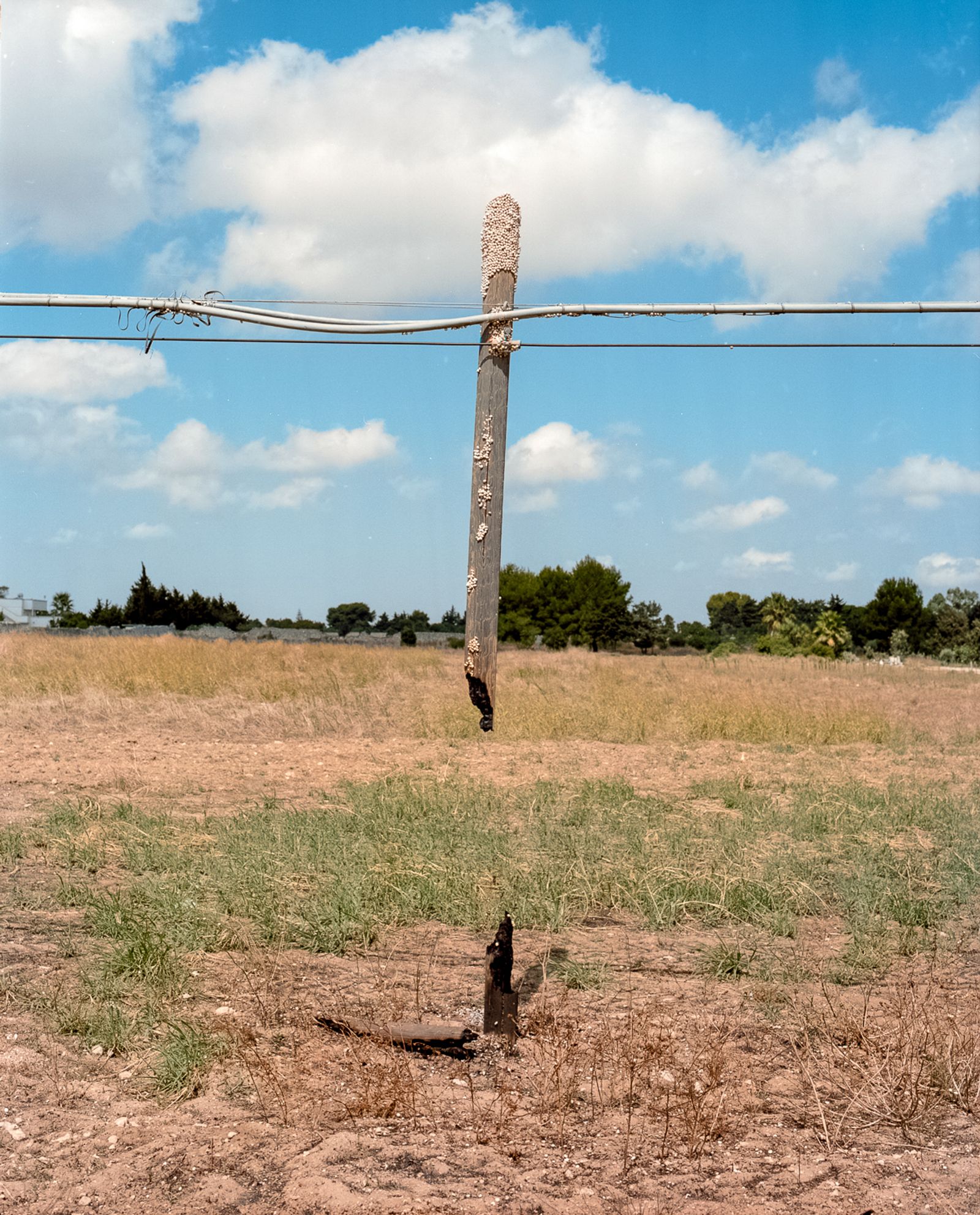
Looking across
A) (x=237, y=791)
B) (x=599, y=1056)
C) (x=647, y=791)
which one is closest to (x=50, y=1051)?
(x=599, y=1056)

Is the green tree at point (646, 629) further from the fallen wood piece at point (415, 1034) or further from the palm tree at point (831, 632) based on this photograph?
the fallen wood piece at point (415, 1034)

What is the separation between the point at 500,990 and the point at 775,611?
2802 inches

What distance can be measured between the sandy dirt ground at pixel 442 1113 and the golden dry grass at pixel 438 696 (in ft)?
33.8

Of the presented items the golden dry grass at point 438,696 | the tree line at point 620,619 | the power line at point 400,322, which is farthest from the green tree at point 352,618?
the power line at point 400,322

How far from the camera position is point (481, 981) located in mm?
5672

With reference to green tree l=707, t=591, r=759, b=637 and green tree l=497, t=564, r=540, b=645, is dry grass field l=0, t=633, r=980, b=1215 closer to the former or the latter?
green tree l=497, t=564, r=540, b=645

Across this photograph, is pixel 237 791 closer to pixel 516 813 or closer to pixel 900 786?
pixel 516 813

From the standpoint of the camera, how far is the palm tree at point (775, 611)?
234 ft

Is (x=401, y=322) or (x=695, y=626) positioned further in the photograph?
(x=695, y=626)

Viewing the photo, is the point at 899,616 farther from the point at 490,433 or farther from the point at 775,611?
the point at 490,433

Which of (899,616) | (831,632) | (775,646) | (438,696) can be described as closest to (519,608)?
(775,646)

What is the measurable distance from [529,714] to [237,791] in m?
6.88

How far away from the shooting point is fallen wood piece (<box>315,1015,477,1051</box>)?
447cm

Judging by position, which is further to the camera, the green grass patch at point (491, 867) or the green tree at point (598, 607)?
the green tree at point (598, 607)
